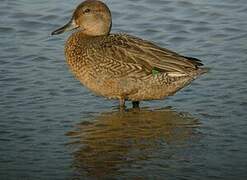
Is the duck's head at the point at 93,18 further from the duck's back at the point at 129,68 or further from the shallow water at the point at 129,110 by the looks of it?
the shallow water at the point at 129,110

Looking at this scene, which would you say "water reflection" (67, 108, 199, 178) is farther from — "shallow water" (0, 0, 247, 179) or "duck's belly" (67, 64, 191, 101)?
"duck's belly" (67, 64, 191, 101)

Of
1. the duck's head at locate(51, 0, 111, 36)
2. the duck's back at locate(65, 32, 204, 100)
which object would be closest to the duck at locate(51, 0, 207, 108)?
the duck's back at locate(65, 32, 204, 100)

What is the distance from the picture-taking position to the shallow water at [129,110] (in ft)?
21.2

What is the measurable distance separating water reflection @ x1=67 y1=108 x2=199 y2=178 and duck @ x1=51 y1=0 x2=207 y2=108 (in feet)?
0.74

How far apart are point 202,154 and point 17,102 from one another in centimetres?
233

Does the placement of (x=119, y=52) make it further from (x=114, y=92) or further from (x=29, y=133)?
(x=29, y=133)

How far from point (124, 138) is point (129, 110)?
1.05 m

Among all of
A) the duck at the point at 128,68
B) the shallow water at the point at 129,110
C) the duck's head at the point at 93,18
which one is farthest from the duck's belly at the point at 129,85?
the duck's head at the point at 93,18

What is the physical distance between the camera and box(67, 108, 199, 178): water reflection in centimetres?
652

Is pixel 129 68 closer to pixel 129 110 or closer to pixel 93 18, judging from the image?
pixel 129 110

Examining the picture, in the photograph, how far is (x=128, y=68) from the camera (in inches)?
322

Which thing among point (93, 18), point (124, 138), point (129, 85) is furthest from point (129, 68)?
point (124, 138)

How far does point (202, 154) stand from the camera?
6.66 m

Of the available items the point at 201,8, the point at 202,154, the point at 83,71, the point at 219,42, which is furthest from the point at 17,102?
Answer: the point at 201,8
